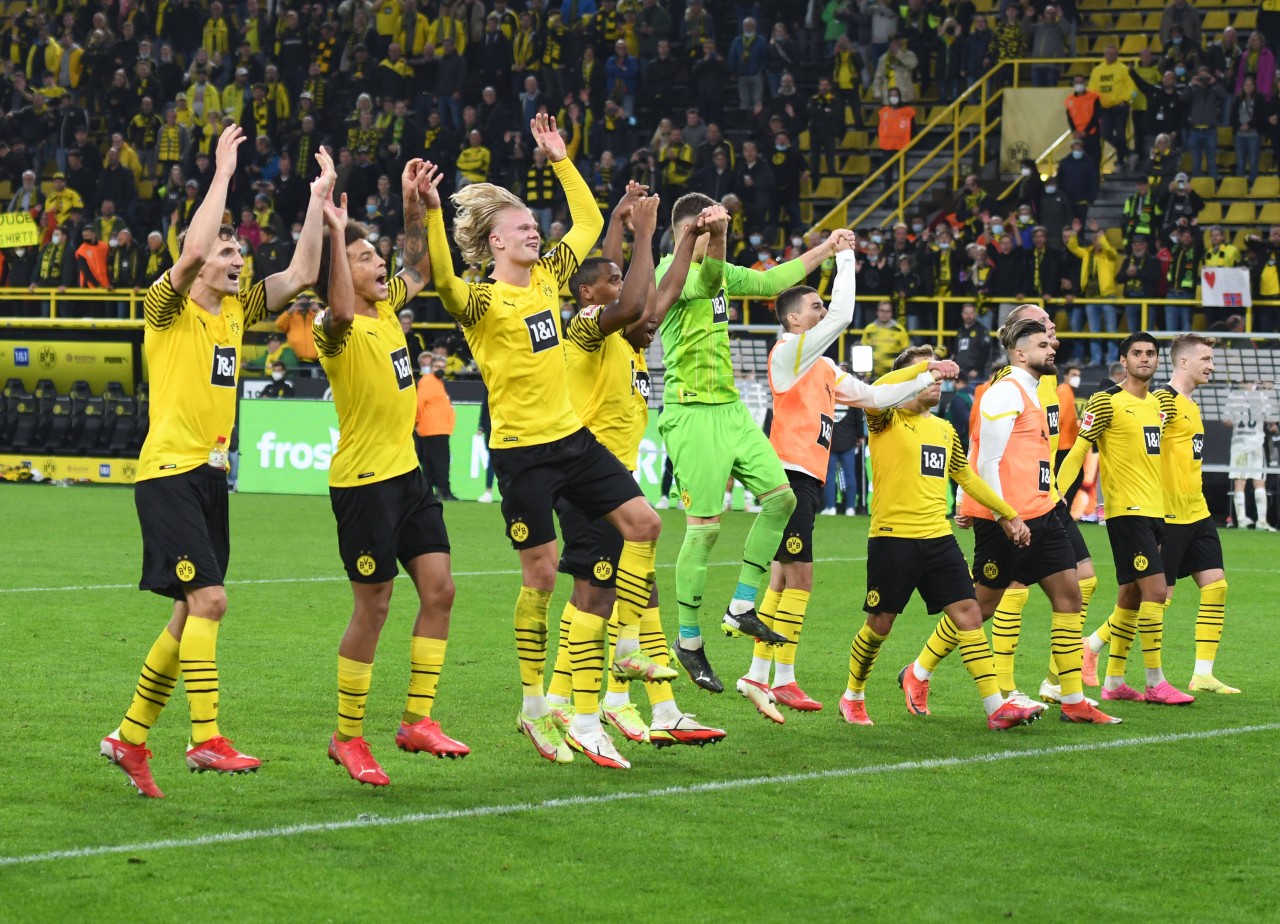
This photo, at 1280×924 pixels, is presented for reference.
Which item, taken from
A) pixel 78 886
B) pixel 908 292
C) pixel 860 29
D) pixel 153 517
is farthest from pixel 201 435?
pixel 860 29

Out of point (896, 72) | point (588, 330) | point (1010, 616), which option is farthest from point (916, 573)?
point (896, 72)

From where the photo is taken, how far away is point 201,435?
7.09 metres

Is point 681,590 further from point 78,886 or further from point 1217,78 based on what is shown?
point 1217,78

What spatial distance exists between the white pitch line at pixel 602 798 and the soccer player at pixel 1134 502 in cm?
100

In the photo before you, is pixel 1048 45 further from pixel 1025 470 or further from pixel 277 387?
pixel 1025 470

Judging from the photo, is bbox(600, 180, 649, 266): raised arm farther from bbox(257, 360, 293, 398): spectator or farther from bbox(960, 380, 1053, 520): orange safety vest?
bbox(257, 360, 293, 398): spectator

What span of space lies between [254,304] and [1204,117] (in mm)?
22325

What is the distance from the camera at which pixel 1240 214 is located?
27.4 m

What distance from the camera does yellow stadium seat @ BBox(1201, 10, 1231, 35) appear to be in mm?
29969

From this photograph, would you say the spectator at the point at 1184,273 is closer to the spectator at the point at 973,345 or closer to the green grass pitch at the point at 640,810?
the spectator at the point at 973,345

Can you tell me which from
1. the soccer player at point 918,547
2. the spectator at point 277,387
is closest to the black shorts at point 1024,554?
the soccer player at point 918,547

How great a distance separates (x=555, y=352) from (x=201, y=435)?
1509mm

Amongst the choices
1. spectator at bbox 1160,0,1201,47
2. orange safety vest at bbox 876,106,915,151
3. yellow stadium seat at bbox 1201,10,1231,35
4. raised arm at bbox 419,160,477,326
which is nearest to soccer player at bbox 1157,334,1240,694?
raised arm at bbox 419,160,477,326

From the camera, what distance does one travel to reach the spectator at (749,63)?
3109 centimetres
